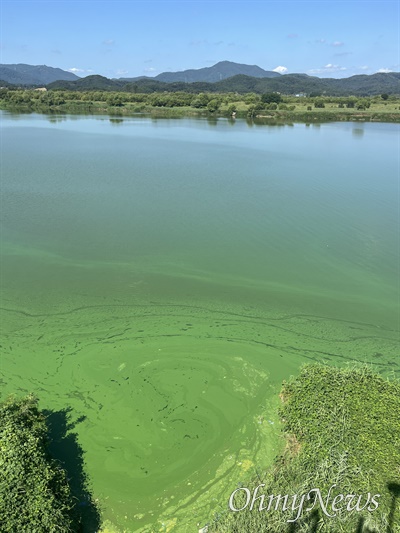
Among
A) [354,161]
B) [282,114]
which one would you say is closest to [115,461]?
[354,161]

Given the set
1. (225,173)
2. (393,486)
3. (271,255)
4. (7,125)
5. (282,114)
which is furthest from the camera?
(282,114)

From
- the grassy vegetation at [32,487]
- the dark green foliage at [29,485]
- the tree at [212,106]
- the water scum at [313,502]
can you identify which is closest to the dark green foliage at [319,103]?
the tree at [212,106]

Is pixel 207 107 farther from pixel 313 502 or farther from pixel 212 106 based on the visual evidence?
pixel 313 502

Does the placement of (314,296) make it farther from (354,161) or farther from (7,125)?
(7,125)

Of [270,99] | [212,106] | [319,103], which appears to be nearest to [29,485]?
[212,106]

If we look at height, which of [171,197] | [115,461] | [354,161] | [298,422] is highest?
[354,161]

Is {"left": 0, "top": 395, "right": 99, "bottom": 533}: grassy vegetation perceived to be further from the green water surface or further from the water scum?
the water scum

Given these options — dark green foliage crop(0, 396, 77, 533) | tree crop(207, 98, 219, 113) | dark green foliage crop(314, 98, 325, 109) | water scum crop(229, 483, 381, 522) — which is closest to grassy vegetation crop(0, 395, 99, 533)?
dark green foliage crop(0, 396, 77, 533)
